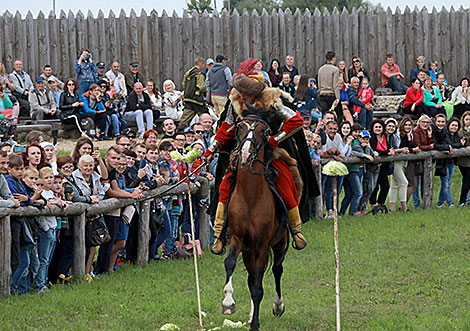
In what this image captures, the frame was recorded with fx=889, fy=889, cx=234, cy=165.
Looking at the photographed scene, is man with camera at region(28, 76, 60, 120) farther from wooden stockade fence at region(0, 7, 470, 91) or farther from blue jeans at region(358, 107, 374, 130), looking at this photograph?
blue jeans at region(358, 107, 374, 130)

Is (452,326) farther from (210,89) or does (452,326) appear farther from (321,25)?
(321,25)

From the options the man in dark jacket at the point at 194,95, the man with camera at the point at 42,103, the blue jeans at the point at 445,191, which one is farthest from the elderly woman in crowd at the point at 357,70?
the man with camera at the point at 42,103

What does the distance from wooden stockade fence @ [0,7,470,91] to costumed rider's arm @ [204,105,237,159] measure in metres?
15.5

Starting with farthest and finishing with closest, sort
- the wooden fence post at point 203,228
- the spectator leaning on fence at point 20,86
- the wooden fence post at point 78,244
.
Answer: the spectator leaning on fence at point 20,86 < the wooden fence post at point 203,228 < the wooden fence post at point 78,244

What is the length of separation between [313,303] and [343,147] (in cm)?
735

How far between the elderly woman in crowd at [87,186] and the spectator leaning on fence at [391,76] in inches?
627

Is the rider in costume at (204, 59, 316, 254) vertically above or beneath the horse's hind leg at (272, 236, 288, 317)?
above

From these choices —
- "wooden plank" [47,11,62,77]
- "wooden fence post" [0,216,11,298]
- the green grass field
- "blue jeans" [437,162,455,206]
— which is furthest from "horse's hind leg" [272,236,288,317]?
"wooden plank" [47,11,62,77]

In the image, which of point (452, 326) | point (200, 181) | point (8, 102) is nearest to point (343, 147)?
point (200, 181)

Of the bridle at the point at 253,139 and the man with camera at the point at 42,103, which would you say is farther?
the man with camera at the point at 42,103

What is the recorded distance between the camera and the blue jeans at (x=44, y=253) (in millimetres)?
11500

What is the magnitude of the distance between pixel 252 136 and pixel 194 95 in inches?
475

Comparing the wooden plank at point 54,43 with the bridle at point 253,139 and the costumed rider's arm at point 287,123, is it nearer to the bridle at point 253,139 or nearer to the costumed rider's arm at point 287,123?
the costumed rider's arm at point 287,123

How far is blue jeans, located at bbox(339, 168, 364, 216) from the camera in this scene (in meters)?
18.4
